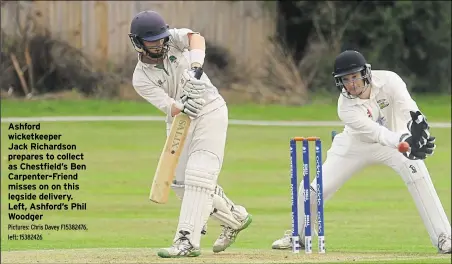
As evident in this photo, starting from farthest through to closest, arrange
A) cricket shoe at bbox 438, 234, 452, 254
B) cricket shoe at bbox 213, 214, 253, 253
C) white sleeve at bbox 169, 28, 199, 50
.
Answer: cricket shoe at bbox 213, 214, 253, 253 < cricket shoe at bbox 438, 234, 452, 254 < white sleeve at bbox 169, 28, 199, 50

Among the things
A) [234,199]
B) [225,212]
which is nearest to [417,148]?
[225,212]

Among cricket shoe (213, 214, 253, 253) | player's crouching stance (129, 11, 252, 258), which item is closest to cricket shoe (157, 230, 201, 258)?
player's crouching stance (129, 11, 252, 258)

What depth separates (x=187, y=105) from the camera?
8312 millimetres

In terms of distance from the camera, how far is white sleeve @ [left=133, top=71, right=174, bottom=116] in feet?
27.8

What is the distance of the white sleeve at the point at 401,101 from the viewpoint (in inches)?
341

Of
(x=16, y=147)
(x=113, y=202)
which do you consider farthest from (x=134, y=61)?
(x=113, y=202)

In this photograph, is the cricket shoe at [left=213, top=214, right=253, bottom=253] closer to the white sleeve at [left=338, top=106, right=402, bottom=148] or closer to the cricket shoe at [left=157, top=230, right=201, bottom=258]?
the cricket shoe at [left=157, top=230, right=201, bottom=258]

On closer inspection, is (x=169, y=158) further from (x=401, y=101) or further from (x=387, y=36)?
(x=387, y=36)

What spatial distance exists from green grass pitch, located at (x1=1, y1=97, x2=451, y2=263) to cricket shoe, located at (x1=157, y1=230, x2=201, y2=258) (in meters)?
0.10

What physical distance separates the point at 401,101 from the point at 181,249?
1.75 metres

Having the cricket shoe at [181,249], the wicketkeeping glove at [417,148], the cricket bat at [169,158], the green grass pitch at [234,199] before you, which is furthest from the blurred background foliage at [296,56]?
the wicketkeeping glove at [417,148]

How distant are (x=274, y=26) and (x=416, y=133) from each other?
1525 centimetres

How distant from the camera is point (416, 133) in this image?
326 inches

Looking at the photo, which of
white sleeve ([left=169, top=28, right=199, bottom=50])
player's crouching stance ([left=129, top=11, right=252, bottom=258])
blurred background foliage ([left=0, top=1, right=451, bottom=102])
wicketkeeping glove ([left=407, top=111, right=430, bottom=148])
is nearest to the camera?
wicketkeeping glove ([left=407, top=111, right=430, bottom=148])
